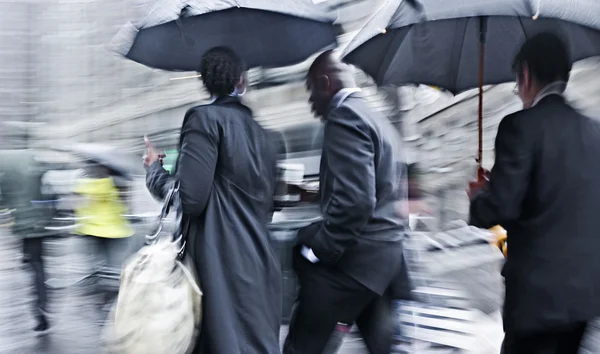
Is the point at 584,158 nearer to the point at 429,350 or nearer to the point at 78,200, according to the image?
the point at 429,350

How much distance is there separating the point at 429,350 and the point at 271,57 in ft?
7.46

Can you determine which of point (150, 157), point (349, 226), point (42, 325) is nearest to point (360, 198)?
point (349, 226)

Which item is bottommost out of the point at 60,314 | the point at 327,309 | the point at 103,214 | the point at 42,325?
the point at 60,314

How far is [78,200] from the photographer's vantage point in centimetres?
571

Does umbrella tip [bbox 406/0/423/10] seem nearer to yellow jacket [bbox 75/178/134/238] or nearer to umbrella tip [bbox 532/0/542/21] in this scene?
umbrella tip [bbox 532/0/542/21]

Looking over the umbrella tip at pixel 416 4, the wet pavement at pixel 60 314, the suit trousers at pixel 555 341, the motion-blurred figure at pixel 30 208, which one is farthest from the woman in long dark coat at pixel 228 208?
the motion-blurred figure at pixel 30 208

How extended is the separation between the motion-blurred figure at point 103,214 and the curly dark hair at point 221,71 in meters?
2.53

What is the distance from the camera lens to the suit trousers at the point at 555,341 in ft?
9.41

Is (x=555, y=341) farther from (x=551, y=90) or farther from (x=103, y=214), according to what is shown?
(x=103, y=214)

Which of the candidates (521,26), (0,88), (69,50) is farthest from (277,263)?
(69,50)

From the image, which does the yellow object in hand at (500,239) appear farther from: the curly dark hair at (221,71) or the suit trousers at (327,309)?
the curly dark hair at (221,71)

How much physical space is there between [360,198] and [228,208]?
0.57 meters

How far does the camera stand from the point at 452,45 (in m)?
3.96

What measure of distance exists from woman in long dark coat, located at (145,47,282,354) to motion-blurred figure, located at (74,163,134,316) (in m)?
2.34
